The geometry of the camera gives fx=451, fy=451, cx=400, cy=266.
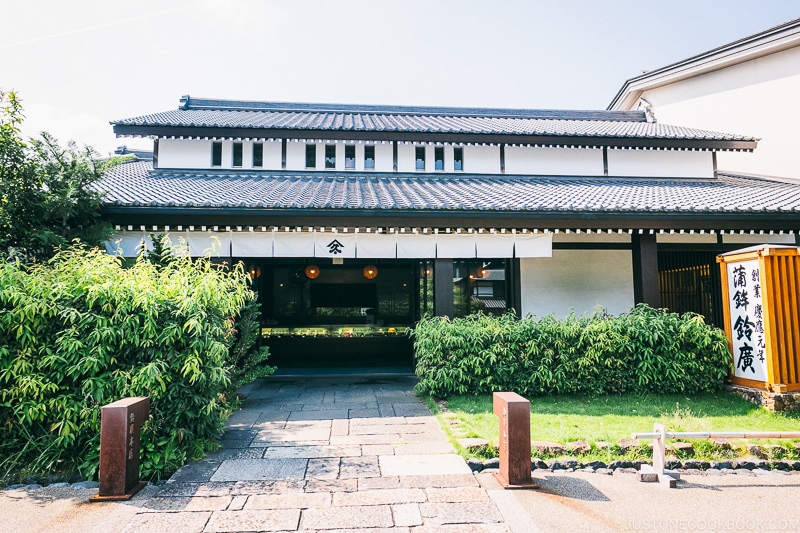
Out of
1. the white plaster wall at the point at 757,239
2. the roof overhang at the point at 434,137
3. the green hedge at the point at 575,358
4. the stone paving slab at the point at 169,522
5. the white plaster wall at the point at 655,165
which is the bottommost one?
the stone paving slab at the point at 169,522

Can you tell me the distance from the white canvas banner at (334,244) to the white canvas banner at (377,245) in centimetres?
15

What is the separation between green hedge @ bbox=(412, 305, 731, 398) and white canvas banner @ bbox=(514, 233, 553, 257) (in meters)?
2.03

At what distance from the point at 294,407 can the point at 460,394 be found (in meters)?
2.74

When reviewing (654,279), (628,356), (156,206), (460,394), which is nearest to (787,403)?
(628,356)

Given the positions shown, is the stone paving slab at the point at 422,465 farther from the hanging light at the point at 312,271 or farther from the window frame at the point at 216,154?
the window frame at the point at 216,154

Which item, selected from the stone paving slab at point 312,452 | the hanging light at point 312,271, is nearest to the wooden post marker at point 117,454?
the stone paving slab at point 312,452

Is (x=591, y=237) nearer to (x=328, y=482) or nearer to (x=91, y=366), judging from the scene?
(x=328, y=482)

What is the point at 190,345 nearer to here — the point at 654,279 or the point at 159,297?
the point at 159,297

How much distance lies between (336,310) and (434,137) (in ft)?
20.2

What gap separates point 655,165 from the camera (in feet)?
43.5

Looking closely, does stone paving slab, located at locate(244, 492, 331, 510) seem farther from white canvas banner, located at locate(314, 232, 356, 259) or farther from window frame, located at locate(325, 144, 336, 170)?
window frame, located at locate(325, 144, 336, 170)

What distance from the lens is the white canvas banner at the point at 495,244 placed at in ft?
29.9

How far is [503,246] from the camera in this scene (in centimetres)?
916


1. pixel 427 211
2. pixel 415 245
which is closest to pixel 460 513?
pixel 427 211
